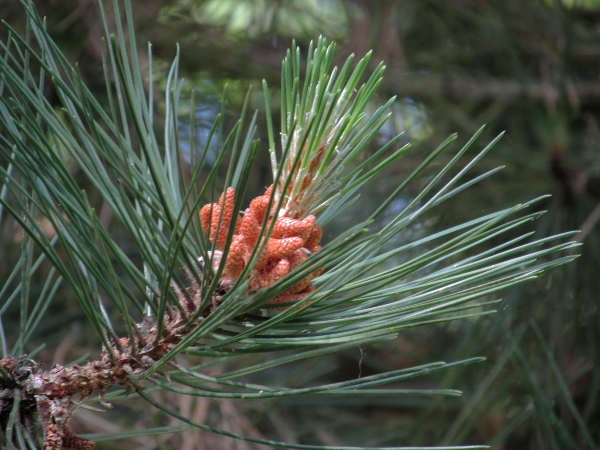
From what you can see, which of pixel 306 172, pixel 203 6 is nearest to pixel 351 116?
pixel 306 172

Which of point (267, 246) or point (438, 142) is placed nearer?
point (267, 246)

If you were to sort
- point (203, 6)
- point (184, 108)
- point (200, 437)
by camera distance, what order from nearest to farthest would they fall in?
point (200, 437) → point (184, 108) → point (203, 6)

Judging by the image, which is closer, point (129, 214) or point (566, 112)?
point (129, 214)

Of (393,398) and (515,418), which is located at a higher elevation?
(515,418)

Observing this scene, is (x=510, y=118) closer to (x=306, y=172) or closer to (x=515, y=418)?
(x=515, y=418)

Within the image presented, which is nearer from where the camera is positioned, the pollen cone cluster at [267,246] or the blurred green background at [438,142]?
the pollen cone cluster at [267,246]

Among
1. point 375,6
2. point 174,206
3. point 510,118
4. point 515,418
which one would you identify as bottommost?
point 515,418

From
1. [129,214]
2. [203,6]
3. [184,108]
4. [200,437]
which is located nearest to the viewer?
[129,214]

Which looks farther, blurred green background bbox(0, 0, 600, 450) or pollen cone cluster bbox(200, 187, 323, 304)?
blurred green background bbox(0, 0, 600, 450)
